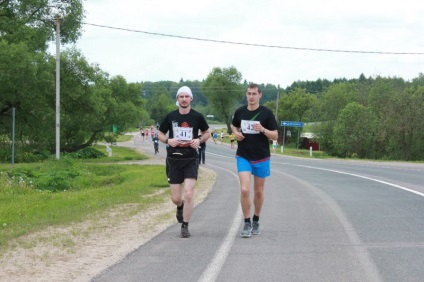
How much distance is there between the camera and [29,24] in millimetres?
33719

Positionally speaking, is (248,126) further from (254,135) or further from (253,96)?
(253,96)

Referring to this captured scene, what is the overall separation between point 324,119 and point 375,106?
7378 mm

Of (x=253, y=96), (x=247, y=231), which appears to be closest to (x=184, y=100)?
(x=253, y=96)

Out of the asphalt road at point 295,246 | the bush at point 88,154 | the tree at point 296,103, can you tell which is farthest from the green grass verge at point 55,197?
the tree at point 296,103

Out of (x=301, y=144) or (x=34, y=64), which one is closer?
(x=34, y=64)

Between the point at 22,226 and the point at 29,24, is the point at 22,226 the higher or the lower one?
the lower one

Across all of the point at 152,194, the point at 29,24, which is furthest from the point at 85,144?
the point at 152,194

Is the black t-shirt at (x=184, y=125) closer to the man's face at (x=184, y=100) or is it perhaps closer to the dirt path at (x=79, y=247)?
the man's face at (x=184, y=100)

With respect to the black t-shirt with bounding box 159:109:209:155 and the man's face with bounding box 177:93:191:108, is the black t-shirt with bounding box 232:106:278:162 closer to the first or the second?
the black t-shirt with bounding box 159:109:209:155

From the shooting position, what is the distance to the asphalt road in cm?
582

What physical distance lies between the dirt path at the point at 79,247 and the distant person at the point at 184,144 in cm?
Result: 82

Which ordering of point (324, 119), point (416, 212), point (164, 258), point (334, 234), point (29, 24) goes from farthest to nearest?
1. point (324, 119)
2. point (29, 24)
3. point (416, 212)
4. point (334, 234)
5. point (164, 258)

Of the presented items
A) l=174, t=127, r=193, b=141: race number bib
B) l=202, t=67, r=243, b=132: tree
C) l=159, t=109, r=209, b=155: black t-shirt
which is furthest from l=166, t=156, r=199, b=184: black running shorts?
l=202, t=67, r=243, b=132: tree

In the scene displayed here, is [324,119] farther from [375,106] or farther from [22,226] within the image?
[22,226]
